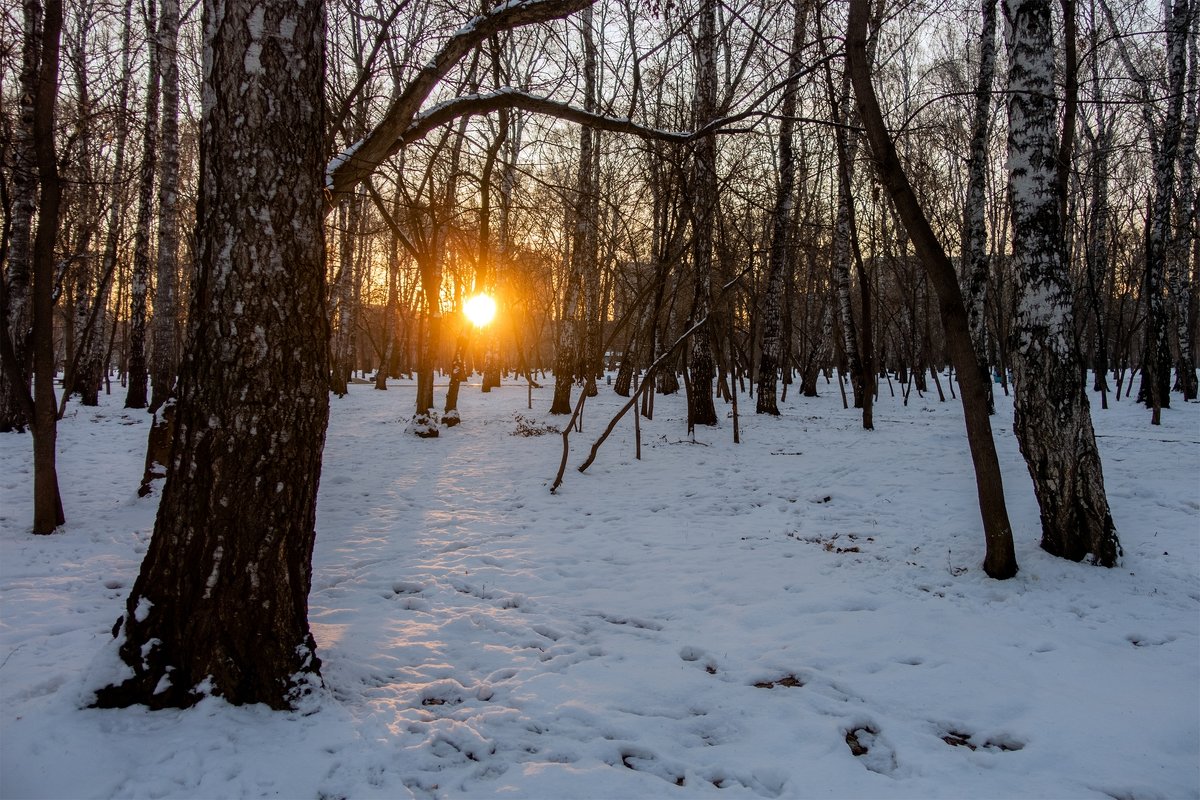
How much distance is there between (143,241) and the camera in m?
12.5

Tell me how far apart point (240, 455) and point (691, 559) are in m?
3.47

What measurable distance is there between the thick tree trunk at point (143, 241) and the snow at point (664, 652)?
7.04 metres

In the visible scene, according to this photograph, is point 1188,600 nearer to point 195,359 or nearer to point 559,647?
point 559,647

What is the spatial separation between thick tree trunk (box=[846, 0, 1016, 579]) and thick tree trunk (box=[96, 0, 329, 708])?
3143 mm

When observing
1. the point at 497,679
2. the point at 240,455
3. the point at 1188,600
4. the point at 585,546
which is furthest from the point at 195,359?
the point at 1188,600

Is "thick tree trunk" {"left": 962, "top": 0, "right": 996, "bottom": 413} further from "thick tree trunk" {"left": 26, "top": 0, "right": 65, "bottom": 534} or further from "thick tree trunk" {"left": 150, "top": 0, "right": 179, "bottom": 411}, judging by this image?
"thick tree trunk" {"left": 150, "top": 0, "right": 179, "bottom": 411}

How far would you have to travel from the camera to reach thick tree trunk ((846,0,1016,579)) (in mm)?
3732

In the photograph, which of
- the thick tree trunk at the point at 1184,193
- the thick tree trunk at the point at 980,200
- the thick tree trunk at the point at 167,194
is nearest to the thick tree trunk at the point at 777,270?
the thick tree trunk at the point at 980,200

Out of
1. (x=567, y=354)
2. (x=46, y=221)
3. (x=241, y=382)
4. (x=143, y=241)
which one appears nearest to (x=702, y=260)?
(x=567, y=354)

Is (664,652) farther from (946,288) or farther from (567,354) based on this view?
(567,354)

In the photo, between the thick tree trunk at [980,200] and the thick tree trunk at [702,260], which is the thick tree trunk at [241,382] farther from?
the thick tree trunk at [980,200]

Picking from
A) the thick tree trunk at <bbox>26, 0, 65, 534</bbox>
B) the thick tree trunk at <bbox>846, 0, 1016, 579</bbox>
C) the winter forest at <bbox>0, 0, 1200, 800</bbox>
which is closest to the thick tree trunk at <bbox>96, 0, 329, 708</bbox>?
the winter forest at <bbox>0, 0, 1200, 800</bbox>

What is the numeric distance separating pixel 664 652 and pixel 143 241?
1443cm

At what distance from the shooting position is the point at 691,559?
480 cm
